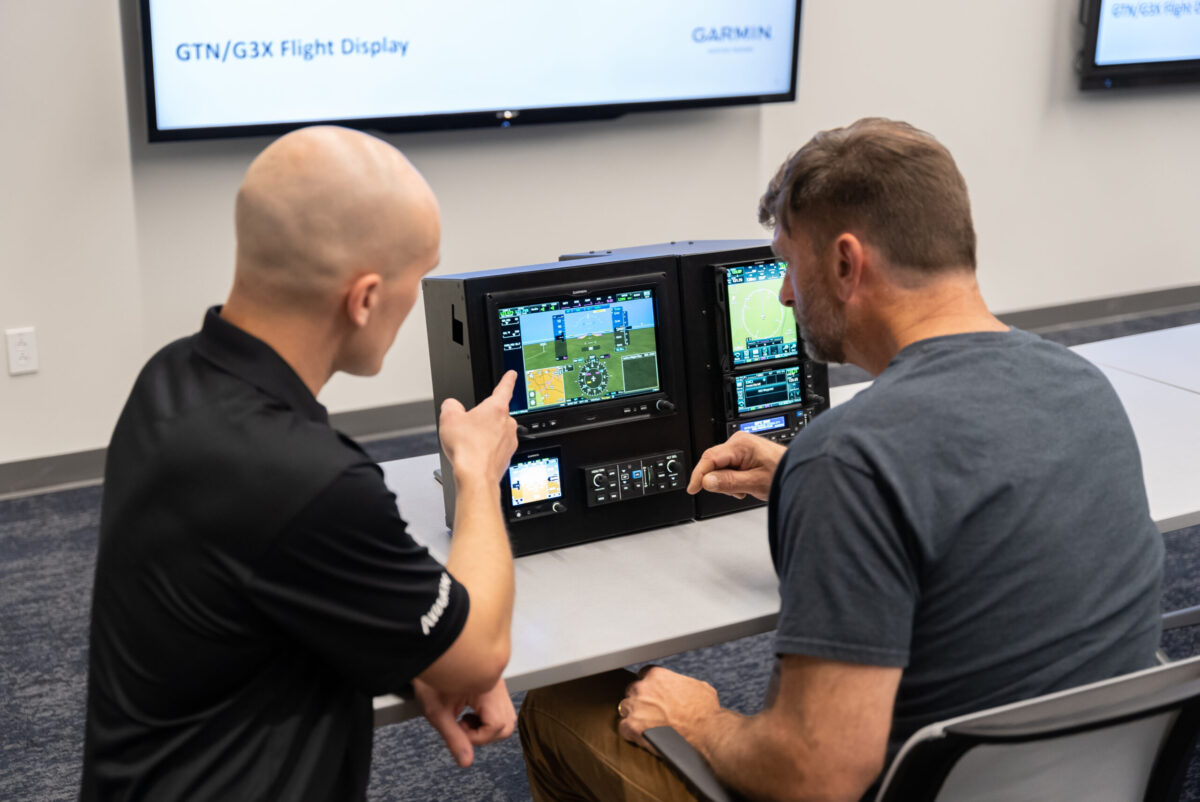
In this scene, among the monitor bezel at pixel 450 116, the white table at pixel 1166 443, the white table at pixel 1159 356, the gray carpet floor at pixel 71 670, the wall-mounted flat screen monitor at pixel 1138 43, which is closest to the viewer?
the white table at pixel 1166 443

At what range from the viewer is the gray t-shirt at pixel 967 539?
45.5 inches

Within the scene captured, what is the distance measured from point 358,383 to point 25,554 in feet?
3.98

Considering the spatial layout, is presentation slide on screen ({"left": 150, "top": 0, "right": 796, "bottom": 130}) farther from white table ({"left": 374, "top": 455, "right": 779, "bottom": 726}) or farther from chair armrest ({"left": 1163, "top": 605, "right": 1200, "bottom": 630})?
chair armrest ({"left": 1163, "top": 605, "right": 1200, "bottom": 630})

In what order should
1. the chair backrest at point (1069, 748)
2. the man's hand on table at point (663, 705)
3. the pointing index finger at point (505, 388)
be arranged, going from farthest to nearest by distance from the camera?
the pointing index finger at point (505, 388), the man's hand on table at point (663, 705), the chair backrest at point (1069, 748)

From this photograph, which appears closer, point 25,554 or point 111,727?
point 111,727

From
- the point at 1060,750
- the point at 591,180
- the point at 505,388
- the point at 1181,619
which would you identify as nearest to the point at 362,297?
the point at 505,388

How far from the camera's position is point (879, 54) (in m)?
4.71

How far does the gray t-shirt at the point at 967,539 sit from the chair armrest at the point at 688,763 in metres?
0.20

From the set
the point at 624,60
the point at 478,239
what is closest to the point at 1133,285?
the point at 624,60

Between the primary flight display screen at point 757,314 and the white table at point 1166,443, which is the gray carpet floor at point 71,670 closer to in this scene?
the white table at point 1166,443

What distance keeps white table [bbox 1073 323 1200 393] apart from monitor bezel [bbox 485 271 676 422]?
1233 mm

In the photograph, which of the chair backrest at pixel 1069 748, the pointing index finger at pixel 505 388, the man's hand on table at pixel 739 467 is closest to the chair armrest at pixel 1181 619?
the chair backrest at pixel 1069 748

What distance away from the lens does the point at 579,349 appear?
1767 mm

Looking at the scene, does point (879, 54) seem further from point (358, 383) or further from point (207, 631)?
point (207, 631)
